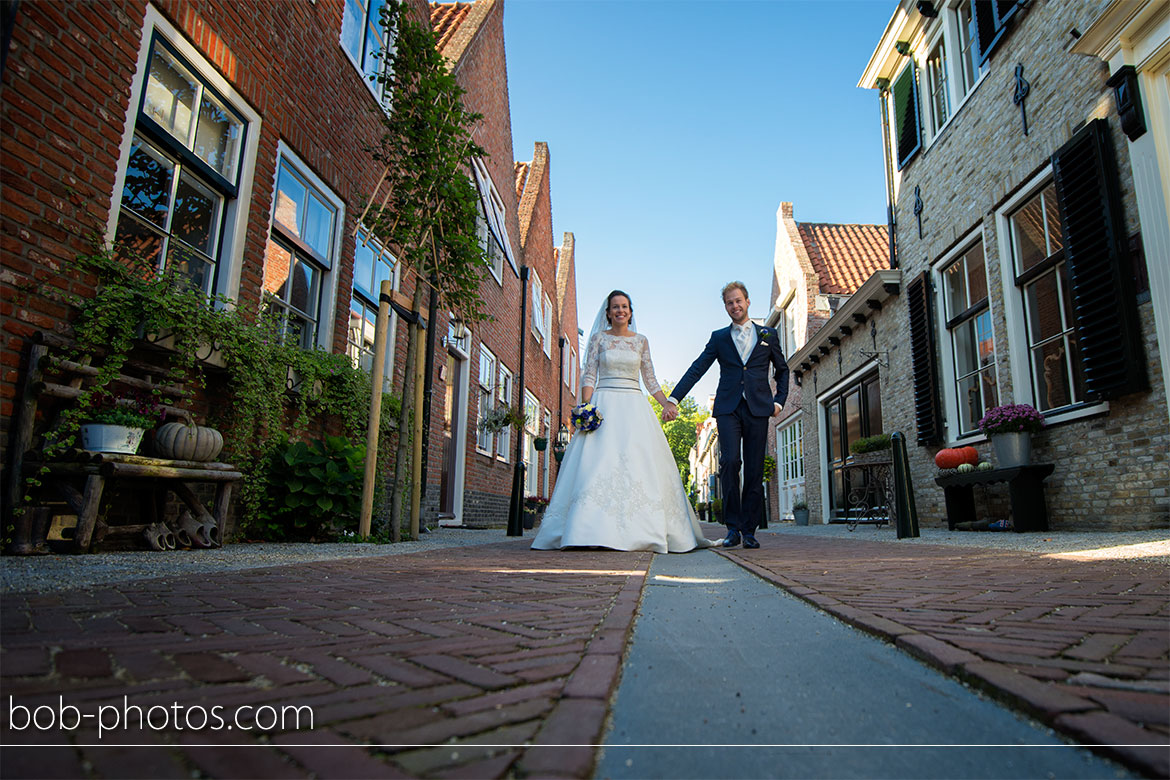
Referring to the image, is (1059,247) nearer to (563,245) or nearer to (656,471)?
(656,471)

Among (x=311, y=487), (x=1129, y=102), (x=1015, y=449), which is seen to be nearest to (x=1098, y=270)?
(x=1129, y=102)

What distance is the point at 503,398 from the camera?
12.7 m

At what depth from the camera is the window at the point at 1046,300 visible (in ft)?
18.8

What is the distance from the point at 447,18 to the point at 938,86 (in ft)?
25.0

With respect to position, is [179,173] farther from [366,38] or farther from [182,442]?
[366,38]

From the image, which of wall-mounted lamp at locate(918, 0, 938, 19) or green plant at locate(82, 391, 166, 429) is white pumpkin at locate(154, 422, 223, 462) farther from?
wall-mounted lamp at locate(918, 0, 938, 19)

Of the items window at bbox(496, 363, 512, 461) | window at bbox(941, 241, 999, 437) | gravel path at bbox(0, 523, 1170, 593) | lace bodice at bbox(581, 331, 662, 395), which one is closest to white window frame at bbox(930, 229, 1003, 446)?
window at bbox(941, 241, 999, 437)

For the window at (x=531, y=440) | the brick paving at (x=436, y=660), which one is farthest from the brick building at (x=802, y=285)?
the brick paving at (x=436, y=660)

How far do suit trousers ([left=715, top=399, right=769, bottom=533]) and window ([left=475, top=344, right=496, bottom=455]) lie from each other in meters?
6.29

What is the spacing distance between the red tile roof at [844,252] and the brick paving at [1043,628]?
1307 cm

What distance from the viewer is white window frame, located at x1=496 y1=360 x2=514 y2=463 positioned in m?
12.2

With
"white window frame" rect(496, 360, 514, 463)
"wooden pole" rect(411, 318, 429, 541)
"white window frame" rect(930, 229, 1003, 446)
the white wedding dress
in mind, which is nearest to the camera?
the white wedding dress

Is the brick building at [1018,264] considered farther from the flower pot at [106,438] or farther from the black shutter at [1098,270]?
the flower pot at [106,438]

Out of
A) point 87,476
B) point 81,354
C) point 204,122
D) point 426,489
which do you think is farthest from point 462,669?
point 426,489
